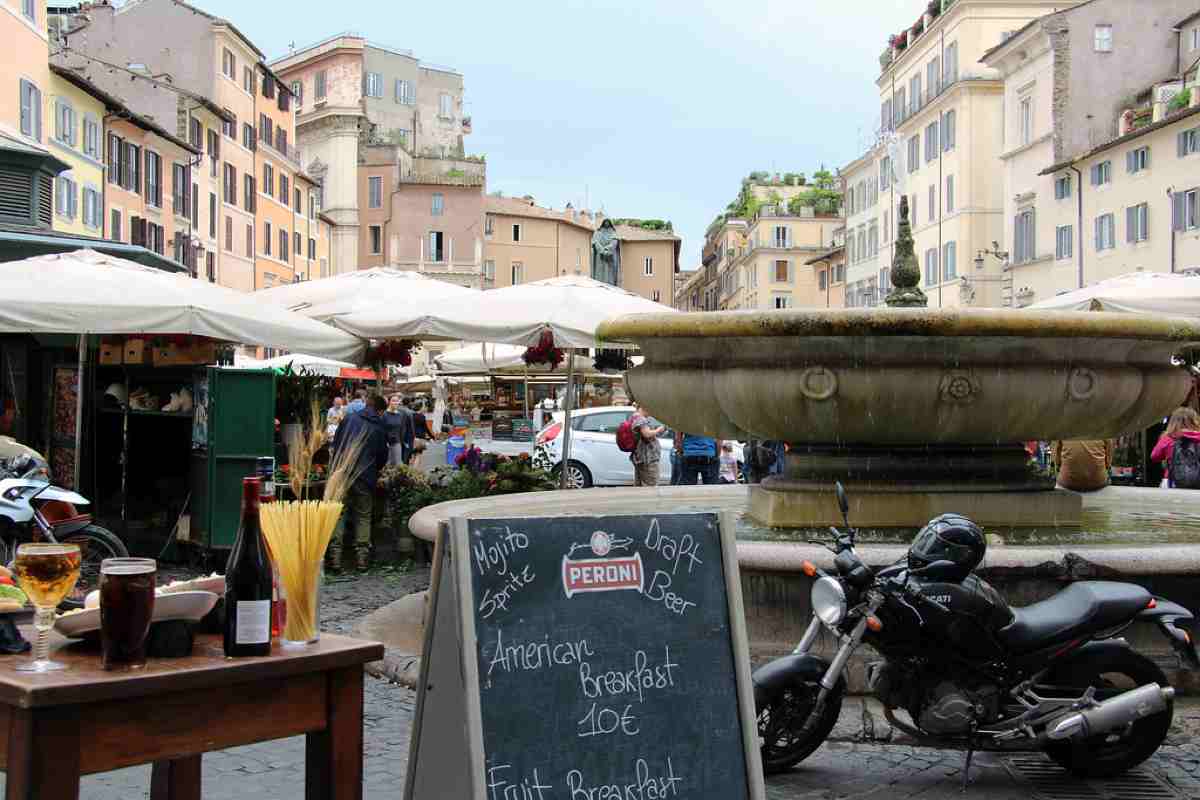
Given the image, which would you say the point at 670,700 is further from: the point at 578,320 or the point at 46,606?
the point at 578,320

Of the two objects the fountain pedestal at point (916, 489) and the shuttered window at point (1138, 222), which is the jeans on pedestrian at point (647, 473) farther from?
the shuttered window at point (1138, 222)

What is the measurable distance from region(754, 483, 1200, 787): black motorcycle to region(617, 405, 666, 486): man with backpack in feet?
39.4

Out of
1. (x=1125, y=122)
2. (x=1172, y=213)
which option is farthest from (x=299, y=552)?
(x=1125, y=122)

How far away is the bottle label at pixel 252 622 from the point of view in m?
3.12

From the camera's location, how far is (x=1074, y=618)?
17.8 ft

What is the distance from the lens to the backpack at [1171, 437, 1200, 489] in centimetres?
1301

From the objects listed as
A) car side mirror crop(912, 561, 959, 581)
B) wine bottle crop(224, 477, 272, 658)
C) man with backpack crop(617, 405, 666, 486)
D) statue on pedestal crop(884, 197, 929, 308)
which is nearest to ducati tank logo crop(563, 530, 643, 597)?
wine bottle crop(224, 477, 272, 658)

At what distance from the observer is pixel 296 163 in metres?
69.9

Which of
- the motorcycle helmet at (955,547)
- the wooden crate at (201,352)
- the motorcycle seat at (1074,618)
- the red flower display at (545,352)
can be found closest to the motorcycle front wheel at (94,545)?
the wooden crate at (201,352)

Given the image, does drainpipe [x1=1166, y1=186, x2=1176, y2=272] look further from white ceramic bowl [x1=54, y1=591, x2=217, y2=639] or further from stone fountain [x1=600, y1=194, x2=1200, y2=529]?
white ceramic bowl [x1=54, y1=591, x2=217, y2=639]

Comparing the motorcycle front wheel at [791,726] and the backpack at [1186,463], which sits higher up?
the backpack at [1186,463]

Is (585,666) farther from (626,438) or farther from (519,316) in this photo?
(626,438)

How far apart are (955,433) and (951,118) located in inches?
2013

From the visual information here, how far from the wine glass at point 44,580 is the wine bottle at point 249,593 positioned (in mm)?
343
